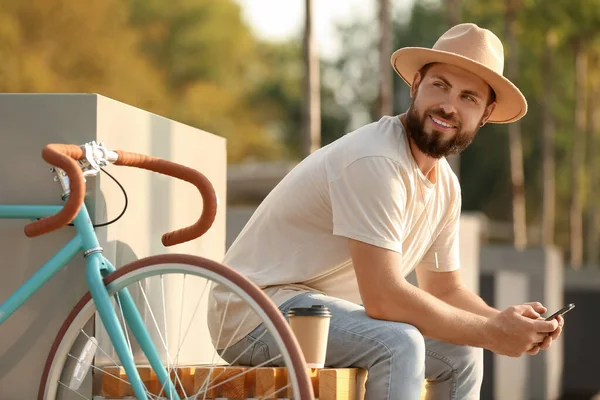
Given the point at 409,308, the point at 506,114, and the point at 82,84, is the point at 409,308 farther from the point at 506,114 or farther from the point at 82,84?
the point at 82,84

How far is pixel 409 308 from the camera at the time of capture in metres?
3.98

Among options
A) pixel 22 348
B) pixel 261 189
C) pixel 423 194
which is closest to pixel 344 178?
pixel 423 194

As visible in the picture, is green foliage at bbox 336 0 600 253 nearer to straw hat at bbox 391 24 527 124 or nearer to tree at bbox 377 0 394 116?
tree at bbox 377 0 394 116

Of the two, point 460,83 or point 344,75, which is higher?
point 344,75

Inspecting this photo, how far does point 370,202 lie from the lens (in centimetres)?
404

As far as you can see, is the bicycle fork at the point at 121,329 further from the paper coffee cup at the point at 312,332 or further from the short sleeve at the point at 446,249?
the short sleeve at the point at 446,249

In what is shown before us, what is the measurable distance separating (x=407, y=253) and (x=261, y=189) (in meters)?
15.6

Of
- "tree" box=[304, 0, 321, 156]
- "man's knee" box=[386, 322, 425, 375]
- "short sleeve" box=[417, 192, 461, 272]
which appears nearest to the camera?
"man's knee" box=[386, 322, 425, 375]

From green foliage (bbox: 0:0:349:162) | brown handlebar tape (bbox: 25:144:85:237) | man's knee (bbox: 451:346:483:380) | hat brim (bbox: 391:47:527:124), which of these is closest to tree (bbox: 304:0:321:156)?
hat brim (bbox: 391:47:527:124)

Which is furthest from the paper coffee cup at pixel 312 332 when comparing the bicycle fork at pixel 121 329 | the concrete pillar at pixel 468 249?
the concrete pillar at pixel 468 249

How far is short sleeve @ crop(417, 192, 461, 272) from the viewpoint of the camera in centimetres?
470

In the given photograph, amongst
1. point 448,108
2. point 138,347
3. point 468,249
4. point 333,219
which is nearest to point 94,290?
point 138,347

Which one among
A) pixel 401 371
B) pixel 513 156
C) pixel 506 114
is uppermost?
pixel 513 156

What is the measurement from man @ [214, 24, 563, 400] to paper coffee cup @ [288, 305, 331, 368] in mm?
131
